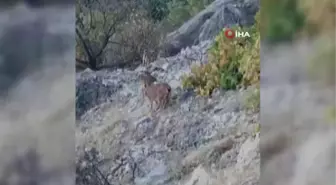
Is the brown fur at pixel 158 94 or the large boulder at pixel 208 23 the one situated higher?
the large boulder at pixel 208 23

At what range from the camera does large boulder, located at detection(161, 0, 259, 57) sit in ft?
4.50

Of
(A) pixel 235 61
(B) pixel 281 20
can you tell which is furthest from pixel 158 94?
(B) pixel 281 20

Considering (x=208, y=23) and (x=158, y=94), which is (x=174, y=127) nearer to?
(x=158, y=94)

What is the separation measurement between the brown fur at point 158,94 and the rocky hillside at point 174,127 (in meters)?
0.01

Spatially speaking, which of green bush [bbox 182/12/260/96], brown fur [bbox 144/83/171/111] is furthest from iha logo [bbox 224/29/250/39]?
brown fur [bbox 144/83/171/111]

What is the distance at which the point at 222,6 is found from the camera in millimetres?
1375

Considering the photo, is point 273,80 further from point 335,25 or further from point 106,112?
point 106,112

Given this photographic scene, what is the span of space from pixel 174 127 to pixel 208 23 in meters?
0.24

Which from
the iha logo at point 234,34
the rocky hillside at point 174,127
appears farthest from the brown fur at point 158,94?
the iha logo at point 234,34

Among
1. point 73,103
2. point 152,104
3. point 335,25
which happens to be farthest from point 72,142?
point 335,25

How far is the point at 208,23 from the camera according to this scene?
1373mm

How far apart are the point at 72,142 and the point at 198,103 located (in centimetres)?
29

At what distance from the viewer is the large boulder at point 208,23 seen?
1372mm

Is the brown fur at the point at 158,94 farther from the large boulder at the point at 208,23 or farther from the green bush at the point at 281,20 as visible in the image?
the green bush at the point at 281,20
